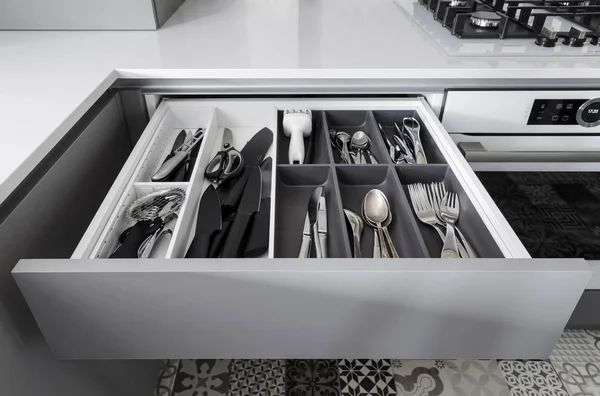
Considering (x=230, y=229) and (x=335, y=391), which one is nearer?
(x=230, y=229)

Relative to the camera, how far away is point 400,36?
105 cm

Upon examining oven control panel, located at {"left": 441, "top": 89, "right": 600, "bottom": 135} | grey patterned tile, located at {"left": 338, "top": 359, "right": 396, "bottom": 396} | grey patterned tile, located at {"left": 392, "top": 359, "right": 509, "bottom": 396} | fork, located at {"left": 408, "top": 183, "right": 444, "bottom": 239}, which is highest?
oven control panel, located at {"left": 441, "top": 89, "right": 600, "bottom": 135}

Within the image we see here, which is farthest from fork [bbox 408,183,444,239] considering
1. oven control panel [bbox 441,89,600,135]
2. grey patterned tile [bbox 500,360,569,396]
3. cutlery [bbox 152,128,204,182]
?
grey patterned tile [bbox 500,360,569,396]

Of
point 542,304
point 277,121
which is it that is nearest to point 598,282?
point 542,304

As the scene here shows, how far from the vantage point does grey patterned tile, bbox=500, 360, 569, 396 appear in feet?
4.03

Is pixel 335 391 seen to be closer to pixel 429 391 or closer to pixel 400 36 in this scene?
pixel 429 391

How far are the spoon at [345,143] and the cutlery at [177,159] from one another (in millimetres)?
297

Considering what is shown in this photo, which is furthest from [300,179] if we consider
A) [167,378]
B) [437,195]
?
[167,378]

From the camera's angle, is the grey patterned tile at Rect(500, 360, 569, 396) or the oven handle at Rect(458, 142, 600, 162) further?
the grey patterned tile at Rect(500, 360, 569, 396)

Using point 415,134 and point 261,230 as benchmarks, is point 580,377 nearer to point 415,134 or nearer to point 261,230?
point 415,134

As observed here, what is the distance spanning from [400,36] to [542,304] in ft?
2.41

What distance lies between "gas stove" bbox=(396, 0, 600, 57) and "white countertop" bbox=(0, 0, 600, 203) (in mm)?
43

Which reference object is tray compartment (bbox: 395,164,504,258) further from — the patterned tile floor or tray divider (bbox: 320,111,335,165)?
the patterned tile floor

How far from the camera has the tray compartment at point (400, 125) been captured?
85cm
